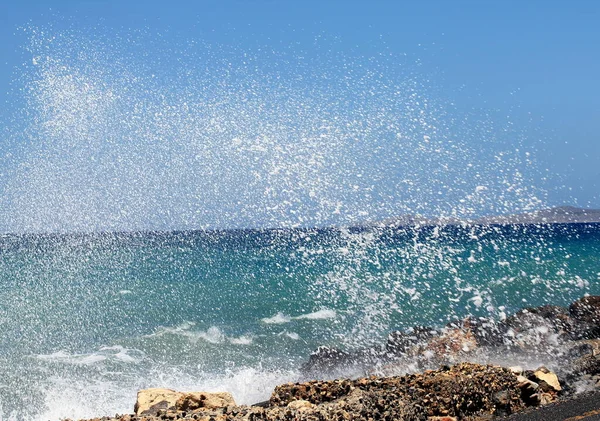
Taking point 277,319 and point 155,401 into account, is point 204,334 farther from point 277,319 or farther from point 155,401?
point 155,401

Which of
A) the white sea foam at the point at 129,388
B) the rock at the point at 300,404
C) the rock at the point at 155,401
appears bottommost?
the rock at the point at 300,404

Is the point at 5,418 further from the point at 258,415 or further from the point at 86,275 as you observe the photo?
the point at 86,275

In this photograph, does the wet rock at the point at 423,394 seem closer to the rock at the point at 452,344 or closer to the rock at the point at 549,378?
the rock at the point at 549,378

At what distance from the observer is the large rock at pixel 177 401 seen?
7.06 metres

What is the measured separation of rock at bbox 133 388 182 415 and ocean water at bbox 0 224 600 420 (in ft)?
9.13

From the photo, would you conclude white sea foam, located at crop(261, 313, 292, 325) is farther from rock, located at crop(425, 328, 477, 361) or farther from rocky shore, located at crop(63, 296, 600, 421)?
rocky shore, located at crop(63, 296, 600, 421)

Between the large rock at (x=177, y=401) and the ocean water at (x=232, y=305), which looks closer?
the large rock at (x=177, y=401)

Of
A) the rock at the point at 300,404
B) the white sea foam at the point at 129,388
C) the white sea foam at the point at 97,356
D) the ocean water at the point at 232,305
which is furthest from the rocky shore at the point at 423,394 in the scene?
the white sea foam at the point at 97,356

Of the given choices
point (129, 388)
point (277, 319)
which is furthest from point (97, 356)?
point (277, 319)

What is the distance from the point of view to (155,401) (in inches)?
293

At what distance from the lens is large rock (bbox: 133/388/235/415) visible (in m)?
7.06

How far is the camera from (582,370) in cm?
855

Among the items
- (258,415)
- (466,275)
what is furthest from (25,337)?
(466,275)

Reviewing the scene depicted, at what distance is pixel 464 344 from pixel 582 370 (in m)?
3.19
